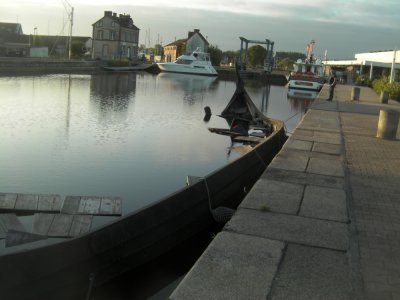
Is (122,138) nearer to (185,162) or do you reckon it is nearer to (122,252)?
(185,162)

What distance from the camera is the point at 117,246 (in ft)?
20.0

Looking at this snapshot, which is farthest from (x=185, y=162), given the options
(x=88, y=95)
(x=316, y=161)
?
(x=88, y=95)

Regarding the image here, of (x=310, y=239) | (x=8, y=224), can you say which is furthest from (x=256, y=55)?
(x=310, y=239)

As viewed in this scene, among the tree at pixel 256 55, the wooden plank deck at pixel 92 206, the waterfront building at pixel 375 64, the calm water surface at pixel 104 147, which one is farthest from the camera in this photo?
the tree at pixel 256 55

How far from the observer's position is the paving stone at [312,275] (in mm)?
4254

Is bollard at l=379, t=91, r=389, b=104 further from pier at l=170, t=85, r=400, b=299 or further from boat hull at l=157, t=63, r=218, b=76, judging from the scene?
boat hull at l=157, t=63, r=218, b=76

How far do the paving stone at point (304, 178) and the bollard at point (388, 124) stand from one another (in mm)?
6301

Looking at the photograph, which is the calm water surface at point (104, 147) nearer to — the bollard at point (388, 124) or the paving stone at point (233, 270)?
the bollard at point (388, 124)

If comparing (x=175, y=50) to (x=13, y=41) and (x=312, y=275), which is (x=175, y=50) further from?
(x=312, y=275)

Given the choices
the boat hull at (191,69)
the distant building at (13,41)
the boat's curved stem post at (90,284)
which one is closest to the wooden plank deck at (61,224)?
the boat's curved stem post at (90,284)

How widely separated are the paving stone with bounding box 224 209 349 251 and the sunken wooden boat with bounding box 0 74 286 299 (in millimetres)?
1252

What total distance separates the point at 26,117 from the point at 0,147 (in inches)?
289

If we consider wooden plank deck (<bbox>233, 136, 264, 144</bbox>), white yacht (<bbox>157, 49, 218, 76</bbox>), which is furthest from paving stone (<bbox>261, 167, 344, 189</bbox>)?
white yacht (<bbox>157, 49, 218, 76</bbox>)

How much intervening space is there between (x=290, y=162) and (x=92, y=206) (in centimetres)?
397
